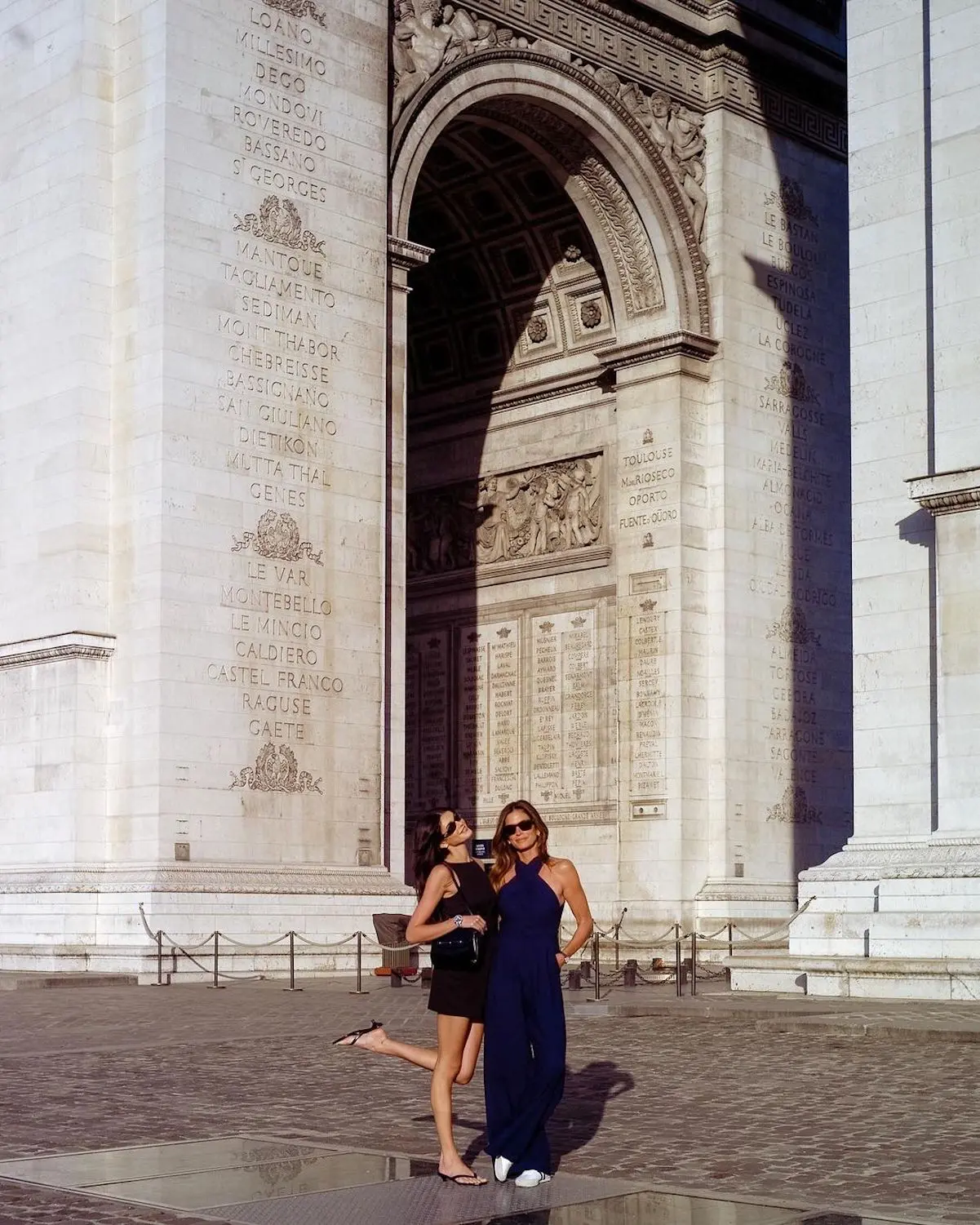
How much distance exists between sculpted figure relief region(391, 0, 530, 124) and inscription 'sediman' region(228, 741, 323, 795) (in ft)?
34.1

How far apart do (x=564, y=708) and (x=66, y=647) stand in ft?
39.4

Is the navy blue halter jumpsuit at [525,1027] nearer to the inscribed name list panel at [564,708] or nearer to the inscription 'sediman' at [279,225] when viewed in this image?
the inscription 'sediman' at [279,225]

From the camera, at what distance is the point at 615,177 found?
3509 centimetres

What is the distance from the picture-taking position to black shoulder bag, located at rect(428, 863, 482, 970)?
992cm

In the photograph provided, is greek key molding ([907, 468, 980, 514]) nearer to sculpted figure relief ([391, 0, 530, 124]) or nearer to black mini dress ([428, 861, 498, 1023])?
black mini dress ([428, 861, 498, 1023])

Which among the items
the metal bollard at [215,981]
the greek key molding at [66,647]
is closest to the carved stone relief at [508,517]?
the greek key molding at [66,647]

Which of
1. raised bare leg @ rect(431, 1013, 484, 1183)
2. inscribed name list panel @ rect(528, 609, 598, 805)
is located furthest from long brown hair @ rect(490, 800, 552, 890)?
inscribed name list panel @ rect(528, 609, 598, 805)

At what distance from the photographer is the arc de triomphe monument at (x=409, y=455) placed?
27.3 meters

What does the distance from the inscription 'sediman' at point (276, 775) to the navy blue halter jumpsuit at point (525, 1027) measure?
17783mm

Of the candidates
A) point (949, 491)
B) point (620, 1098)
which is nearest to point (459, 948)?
point (620, 1098)

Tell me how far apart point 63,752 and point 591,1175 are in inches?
738

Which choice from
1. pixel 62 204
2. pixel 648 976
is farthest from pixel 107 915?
pixel 62 204

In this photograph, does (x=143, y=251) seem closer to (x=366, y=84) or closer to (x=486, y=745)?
(x=366, y=84)

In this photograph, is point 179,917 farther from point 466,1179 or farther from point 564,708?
point 466,1179
